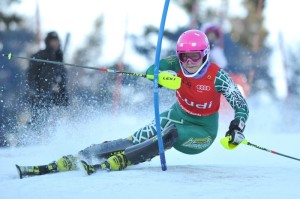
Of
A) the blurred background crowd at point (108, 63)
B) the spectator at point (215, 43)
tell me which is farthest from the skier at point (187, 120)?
the spectator at point (215, 43)

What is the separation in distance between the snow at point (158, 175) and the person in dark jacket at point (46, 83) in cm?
33

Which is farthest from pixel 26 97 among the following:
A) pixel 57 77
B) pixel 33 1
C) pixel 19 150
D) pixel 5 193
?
pixel 5 193

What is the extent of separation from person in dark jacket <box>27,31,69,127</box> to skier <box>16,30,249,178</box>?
9.08ft

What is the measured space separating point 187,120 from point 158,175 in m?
1.12

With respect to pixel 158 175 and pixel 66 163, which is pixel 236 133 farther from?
pixel 66 163

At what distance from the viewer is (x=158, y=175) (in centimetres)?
504

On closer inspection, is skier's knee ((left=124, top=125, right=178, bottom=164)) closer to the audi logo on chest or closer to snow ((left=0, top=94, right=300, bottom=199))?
snow ((left=0, top=94, right=300, bottom=199))

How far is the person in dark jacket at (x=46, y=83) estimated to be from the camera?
8617mm

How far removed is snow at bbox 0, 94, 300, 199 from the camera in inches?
174

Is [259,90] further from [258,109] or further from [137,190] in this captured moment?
[137,190]


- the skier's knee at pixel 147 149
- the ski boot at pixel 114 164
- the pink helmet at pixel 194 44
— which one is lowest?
the ski boot at pixel 114 164

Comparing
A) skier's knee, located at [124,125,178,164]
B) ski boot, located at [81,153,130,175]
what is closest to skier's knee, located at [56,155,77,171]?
ski boot, located at [81,153,130,175]

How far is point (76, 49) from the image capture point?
1012 centimetres

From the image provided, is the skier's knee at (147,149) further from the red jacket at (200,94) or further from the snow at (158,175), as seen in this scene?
the red jacket at (200,94)
